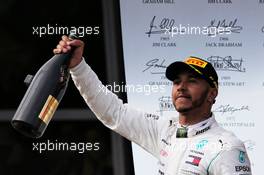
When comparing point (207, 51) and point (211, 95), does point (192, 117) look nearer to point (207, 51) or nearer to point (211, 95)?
point (211, 95)

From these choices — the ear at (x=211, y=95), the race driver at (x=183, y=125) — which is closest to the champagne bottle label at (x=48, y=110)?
the race driver at (x=183, y=125)

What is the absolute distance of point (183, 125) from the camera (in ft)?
12.2

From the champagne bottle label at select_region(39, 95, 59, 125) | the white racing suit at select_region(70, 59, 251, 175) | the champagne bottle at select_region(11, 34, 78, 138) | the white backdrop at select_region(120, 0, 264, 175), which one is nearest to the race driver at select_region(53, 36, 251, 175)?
the white racing suit at select_region(70, 59, 251, 175)

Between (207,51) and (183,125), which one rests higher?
(207,51)

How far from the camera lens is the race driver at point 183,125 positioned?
3.50m

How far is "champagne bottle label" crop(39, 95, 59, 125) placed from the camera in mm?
2844

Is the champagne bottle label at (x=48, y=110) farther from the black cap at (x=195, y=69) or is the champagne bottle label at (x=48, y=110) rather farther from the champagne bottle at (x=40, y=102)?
the black cap at (x=195, y=69)

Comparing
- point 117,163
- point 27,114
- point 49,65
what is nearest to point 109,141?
point 117,163

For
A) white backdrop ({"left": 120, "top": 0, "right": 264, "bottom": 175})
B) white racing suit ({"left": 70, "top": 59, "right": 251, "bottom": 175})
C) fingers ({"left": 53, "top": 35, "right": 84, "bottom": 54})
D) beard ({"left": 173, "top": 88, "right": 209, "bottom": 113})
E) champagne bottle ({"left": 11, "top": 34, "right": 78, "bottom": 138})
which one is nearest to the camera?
champagne bottle ({"left": 11, "top": 34, "right": 78, "bottom": 138})

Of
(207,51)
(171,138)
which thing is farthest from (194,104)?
(207,51)

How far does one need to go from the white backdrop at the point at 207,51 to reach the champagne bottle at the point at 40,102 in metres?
1.65

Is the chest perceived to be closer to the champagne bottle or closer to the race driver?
the race driver

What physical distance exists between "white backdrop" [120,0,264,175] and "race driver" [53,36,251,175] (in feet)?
2.93

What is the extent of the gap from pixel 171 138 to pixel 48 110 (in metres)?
1.01
